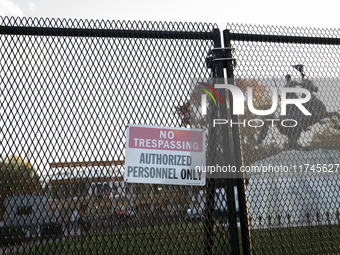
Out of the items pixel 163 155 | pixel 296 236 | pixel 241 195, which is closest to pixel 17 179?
pixel 163 155

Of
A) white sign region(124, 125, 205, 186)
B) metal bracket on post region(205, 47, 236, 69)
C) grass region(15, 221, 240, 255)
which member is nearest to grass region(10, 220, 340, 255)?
grass region(15, 221, 240, 255)

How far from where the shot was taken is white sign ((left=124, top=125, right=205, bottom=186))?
77.9 inches

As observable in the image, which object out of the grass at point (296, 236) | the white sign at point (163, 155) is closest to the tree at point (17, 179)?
the white sign at point (163, 155)

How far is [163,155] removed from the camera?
203cm

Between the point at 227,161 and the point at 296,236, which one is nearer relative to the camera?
the point at 227,161

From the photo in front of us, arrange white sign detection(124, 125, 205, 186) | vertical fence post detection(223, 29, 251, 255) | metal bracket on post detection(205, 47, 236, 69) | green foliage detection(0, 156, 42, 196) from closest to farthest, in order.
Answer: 1. green foliage detection(0, 156, 42, 196)
2. white sign detection(124, 125, 205, 186)
3. vertical fence post detection(223, 29, 251, 255)
4. metal bracket on post detection(205, 47, 236, 69)

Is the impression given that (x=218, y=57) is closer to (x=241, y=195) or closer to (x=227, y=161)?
(x=227, y=161)

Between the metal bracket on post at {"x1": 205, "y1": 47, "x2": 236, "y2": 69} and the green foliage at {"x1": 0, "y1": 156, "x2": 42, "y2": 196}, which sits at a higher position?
the metal bracket on post at {"x1": 205, "y1": 47, "x2": 236, "y2": 69}

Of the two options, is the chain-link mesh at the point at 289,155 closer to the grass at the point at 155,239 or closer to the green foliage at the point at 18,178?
the grass at the point at 155,239

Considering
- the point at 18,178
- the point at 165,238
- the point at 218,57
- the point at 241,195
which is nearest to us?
the point at 18,178

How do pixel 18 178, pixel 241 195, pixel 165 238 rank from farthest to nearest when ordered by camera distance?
pixel 241 195 → pixel 165 238 → pixel 18 178

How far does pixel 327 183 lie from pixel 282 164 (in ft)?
1.56

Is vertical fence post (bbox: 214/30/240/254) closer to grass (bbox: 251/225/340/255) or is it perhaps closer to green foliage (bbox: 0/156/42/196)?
grass (bbox: 251/225/340/255)

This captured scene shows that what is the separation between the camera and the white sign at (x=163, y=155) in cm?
198
